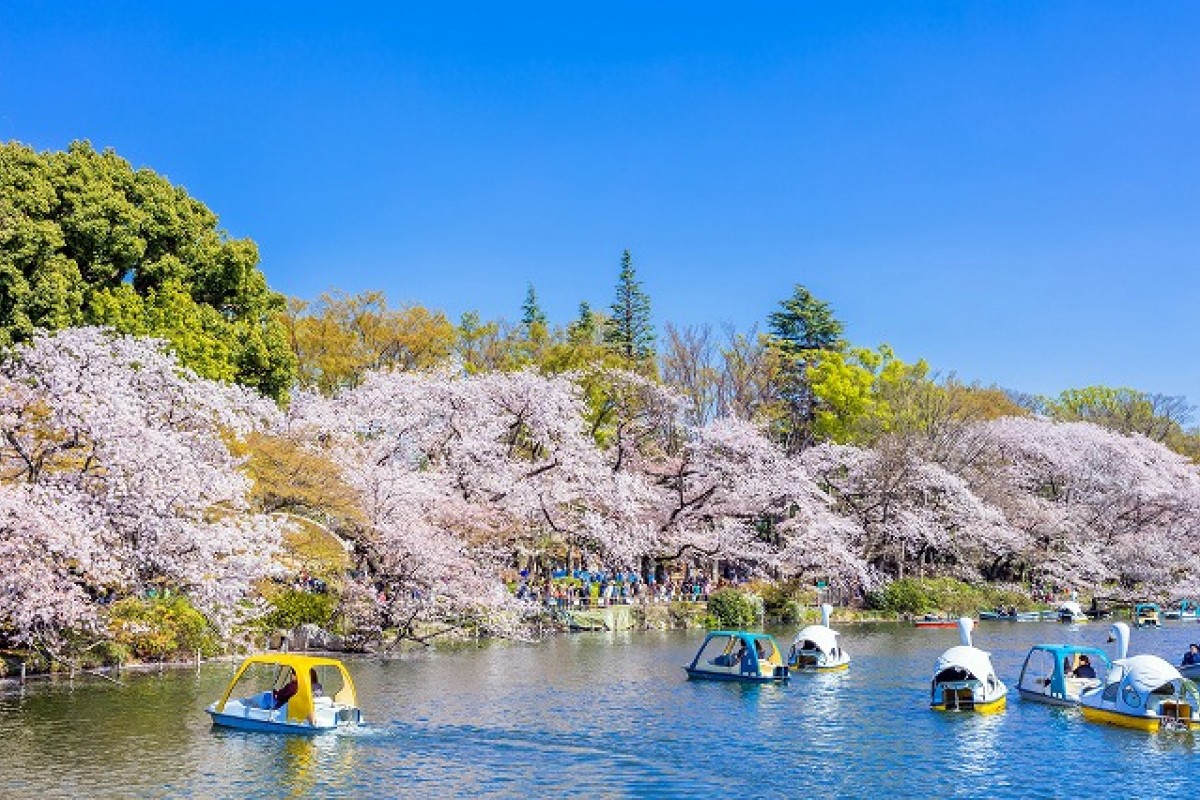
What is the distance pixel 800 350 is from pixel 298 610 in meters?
54.4

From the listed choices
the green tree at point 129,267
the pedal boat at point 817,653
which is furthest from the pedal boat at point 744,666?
the green tree at point 129,267

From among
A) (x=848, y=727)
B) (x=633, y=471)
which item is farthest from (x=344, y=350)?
(x=848, y=727)

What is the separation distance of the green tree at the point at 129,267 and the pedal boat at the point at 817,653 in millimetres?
24553

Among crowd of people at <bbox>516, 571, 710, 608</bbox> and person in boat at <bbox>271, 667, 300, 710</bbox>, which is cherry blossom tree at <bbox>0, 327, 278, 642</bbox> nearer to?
person in boat at <bbox>271, 667, 300, 710</bbox>

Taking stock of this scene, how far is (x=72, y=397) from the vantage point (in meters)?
29.6

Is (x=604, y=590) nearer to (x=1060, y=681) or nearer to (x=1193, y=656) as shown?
(x=1193, y=656)

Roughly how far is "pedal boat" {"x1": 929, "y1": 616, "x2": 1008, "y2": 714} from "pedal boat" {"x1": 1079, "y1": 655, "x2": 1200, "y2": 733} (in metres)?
2.73

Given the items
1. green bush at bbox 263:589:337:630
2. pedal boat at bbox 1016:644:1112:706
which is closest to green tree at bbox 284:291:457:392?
green bush at bbox 263:589:337:630

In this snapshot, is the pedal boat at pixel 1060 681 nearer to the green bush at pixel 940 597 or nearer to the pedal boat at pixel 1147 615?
the green bush at pixel 940 597

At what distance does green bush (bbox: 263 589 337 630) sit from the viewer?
4038cm

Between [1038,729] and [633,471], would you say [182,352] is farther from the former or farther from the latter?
[1038,729]

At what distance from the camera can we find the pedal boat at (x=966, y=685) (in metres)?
31.0

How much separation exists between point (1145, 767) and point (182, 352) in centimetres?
3612

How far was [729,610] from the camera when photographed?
56875mm
